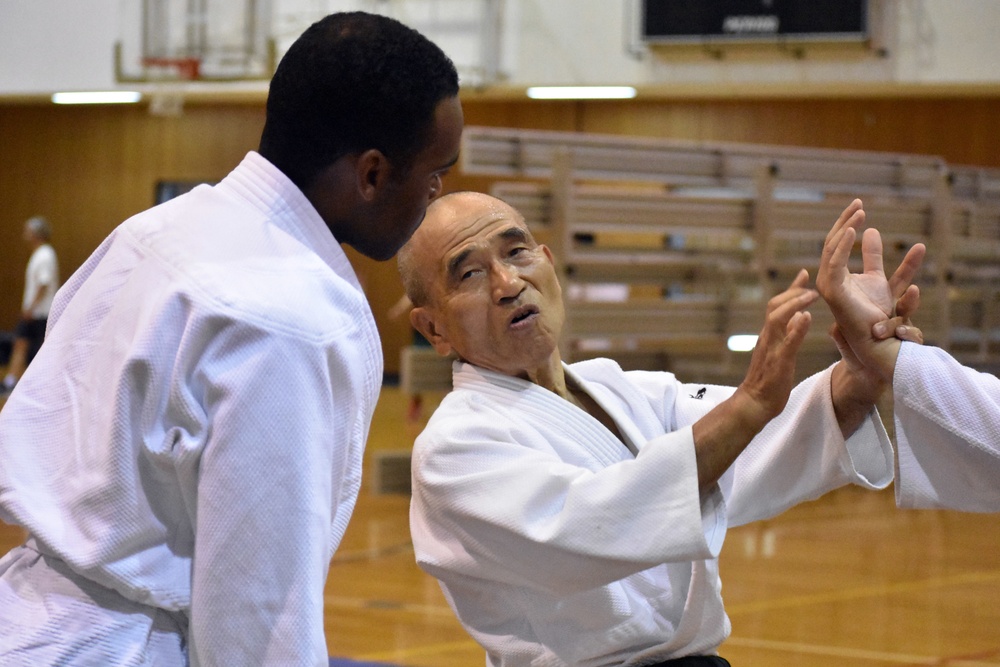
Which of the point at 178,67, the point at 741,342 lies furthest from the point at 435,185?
the point at 178,67

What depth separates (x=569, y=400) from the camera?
2.27 m

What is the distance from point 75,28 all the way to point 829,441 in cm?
1176

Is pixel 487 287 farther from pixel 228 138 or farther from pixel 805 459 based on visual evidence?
pixel 228 138

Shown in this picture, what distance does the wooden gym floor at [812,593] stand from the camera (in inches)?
171

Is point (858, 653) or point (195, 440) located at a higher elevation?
point (195, 440)

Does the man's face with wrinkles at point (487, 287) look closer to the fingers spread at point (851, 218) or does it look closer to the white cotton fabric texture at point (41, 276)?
the fingers spread at point (851, 218)

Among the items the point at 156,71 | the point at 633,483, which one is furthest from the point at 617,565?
the point at 156,71

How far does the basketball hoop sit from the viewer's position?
10305 mm

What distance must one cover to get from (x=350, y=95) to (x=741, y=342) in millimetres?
7073

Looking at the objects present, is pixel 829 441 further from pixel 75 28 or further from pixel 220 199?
pixel 75 28

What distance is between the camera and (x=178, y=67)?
10.4 metres

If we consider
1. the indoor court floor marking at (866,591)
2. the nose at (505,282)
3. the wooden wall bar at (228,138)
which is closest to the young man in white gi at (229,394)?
the nose at (505,282)

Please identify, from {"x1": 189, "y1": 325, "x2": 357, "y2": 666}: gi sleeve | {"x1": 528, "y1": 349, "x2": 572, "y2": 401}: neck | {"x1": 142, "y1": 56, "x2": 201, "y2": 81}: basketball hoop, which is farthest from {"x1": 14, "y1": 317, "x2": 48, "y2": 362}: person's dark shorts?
{"x1": 189, "y1": 325, "x2": 357, "y2": 666}: gi sleeve

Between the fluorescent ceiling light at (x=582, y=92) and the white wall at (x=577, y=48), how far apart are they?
0.15 meters
